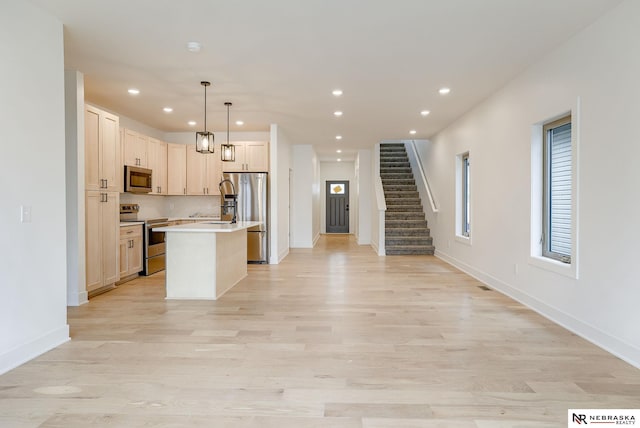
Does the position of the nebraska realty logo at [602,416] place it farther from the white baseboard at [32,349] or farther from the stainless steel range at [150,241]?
the stainless steel range at [150,241]

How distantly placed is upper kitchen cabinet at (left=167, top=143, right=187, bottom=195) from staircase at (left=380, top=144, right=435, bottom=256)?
4620mm

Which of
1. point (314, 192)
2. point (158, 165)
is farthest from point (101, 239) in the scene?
point (314, 192)

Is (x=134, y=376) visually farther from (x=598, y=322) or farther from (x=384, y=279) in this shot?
(x=384, y=279)

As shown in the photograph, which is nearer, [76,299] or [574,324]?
[574,324]

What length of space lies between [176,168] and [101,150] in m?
2.49

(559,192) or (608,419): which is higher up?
(559,192)

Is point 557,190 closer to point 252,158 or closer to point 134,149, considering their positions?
point 252,158

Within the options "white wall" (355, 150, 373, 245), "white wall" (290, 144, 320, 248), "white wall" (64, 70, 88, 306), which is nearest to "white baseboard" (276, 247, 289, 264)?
"white wall" (290, 144, 320, 248)

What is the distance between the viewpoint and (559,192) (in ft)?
12.6

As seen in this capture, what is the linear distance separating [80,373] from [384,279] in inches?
161

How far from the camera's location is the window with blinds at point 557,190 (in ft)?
12.1

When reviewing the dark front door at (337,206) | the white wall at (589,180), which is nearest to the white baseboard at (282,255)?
the white wall at (589,180)

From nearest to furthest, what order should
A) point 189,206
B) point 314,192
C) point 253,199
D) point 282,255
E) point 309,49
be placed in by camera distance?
point 309,49, point 253,199, point 189,206, point 282,255, point 314,192

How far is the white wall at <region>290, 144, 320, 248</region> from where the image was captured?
32.1 ft
